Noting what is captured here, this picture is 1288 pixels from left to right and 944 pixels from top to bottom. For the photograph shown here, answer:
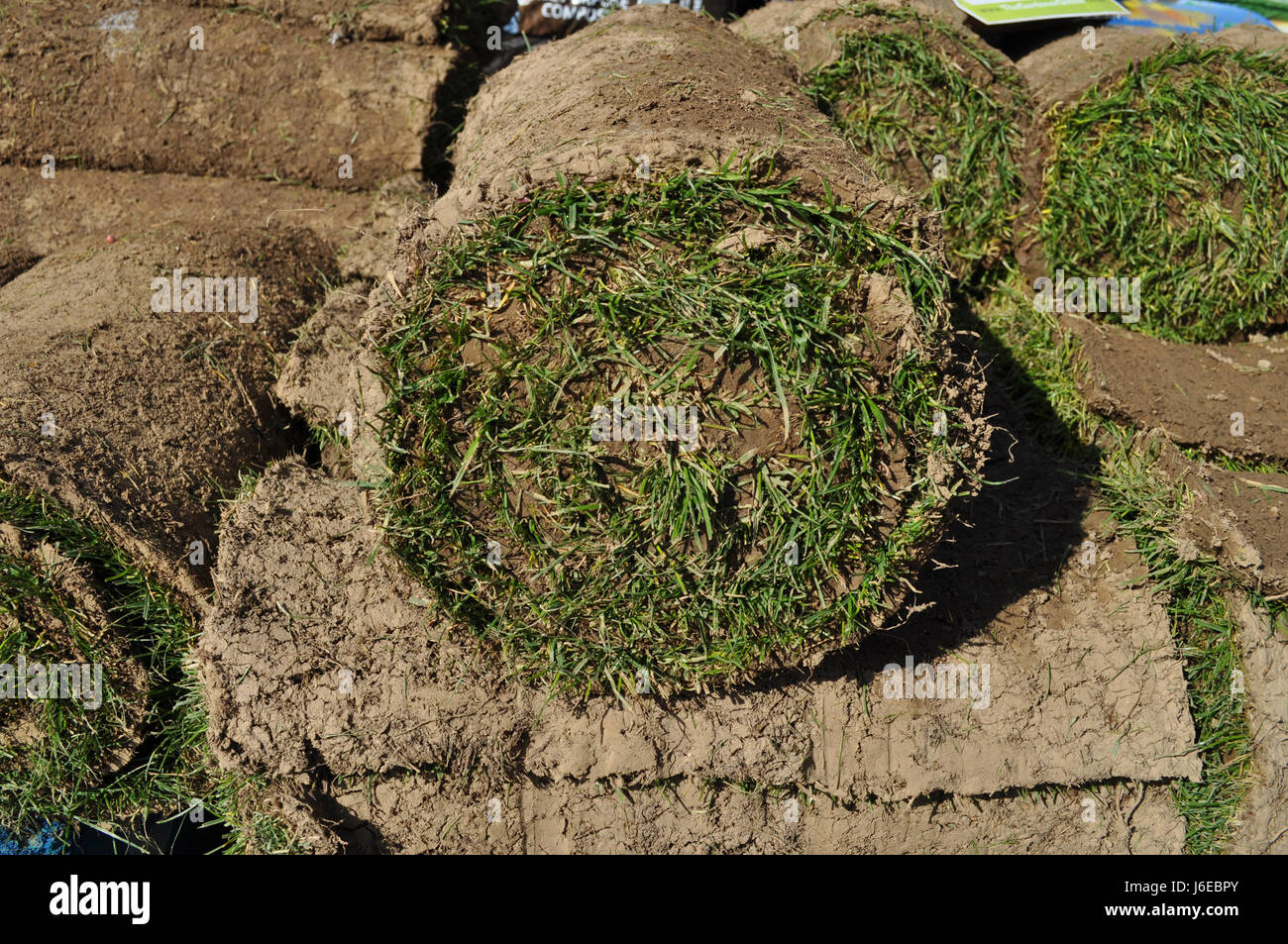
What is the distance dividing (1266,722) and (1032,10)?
9.21ft

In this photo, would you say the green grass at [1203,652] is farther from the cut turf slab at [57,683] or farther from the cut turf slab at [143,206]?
the cut turf slab at [57,683]

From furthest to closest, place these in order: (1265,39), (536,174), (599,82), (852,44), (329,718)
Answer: (1265,39)
(852,44)
(599,82)
(329,718)
(536,174)

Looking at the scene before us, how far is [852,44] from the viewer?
3.83 metres

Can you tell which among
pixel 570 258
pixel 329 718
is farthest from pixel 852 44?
pixel 329 718

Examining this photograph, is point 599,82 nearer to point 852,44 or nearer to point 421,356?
point 421,356

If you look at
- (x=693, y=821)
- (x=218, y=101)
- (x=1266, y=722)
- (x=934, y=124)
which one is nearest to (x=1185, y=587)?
(x=1266, y=722)

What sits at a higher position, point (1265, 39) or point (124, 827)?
point (1265, 39)

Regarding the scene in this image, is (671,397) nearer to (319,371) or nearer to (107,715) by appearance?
(319,371)

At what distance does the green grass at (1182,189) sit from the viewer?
12.3 ft

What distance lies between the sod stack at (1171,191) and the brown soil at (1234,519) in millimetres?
729

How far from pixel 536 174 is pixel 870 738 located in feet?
5.79

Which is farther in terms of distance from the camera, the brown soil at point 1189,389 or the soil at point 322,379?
the brown soil at point 1189,389

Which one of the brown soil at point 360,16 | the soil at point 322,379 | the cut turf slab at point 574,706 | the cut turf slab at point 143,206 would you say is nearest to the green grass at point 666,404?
the cut turf slab at point 574,706

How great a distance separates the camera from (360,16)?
3826mm
